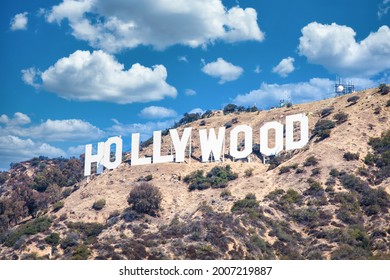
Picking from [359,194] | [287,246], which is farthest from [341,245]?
[359,194]

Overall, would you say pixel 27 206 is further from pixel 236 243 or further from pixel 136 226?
pixel 236 243

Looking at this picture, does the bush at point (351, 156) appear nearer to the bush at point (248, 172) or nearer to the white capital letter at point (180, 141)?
the bush at point (248, 172)

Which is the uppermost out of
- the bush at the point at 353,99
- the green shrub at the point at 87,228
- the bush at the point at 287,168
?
the bush at the point at 353,99

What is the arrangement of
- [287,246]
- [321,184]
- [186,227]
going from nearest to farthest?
[287,246], [186,227], [321,184]

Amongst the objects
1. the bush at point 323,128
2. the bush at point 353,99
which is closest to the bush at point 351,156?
the bush at point 323,128

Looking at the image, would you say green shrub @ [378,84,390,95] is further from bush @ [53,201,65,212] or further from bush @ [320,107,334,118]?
bush @ [53,201,65,212]

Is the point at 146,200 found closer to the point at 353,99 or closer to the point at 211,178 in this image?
the point at 211,178
